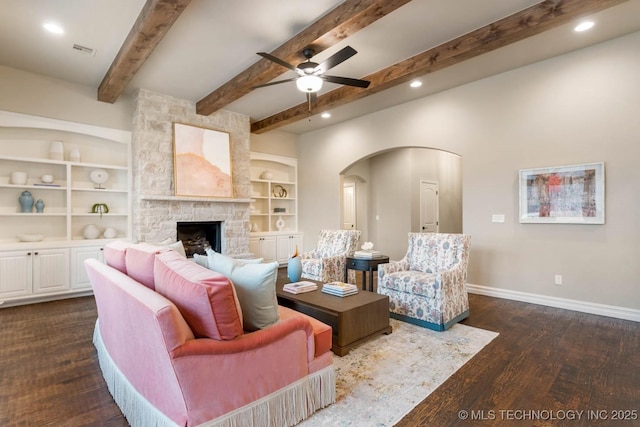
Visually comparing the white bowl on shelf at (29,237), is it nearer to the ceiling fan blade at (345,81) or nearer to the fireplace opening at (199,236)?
the fireplace opening at (199,236)

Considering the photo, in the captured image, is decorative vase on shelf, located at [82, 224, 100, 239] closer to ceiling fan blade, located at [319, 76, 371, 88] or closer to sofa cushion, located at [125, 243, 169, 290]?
sofa cushion, located at [125, 243, 169, 290]

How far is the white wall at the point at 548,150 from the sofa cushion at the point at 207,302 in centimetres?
432

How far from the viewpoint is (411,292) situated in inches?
140

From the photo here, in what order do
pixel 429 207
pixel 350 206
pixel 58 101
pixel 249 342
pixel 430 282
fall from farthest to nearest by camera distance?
pixel 350 206 → pixel 429 207 → pixel 58 101 → pixel 430 282 → pixel 249 342

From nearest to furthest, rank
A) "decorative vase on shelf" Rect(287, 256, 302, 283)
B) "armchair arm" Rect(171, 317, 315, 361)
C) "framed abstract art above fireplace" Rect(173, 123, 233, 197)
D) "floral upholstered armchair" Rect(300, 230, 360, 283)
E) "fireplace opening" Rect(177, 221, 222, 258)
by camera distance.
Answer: "armchair arm" Rect(171, 317, 315, 361) < "decorative vase on shelf" Rect(287, 256, 302, 283) < "floral upholstered armchair" Rect(300, 230, 360, 283) < "framed abstract art above fireplace" Rect(173, 123, 233, 197) < "fireplace opening" Rect(177, 221, 222, 258)

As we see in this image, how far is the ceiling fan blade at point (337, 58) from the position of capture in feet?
9.75

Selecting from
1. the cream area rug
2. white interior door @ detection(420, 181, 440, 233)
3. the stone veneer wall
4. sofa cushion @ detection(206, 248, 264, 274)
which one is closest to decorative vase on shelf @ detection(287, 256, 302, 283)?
the cream area rug

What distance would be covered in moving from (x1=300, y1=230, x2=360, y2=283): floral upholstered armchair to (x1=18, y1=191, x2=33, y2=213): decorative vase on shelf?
402cm

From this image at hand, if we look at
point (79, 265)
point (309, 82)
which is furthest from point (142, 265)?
point (79, 265)

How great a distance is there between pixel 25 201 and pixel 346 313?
4.91 meters

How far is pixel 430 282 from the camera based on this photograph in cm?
341

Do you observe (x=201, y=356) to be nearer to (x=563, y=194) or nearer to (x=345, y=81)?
(x=345, y=81)

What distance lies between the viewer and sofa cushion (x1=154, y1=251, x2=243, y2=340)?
152 centimetres

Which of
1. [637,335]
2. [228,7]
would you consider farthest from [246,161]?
[637,335]
